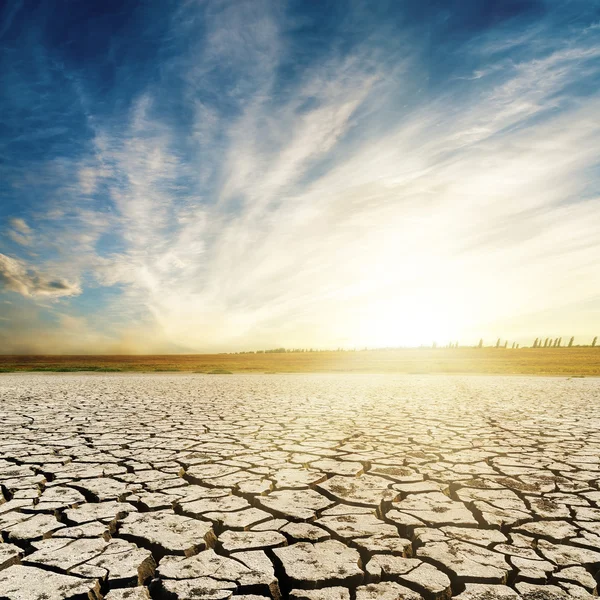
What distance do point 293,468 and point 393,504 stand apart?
100 cm

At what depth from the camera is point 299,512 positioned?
2412 mm

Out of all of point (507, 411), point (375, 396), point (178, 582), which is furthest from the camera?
point (375, 396)

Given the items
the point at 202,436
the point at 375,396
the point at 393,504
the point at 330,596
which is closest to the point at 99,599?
the point at 330,596

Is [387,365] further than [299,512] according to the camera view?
Yes

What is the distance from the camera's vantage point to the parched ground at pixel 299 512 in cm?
170

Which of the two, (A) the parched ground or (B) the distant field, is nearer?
(A) the parched ground

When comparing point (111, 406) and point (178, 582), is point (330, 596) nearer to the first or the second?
point (178, 582)

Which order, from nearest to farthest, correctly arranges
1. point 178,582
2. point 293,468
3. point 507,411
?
1. point 178,582
2. point 293,468
3. point 507,411

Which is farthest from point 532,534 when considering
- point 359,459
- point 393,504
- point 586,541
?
point 359,459

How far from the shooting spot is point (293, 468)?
3.32 meters

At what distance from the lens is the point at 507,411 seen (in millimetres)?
6566

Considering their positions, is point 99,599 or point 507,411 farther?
point 507,411

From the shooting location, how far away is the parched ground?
5.56ft

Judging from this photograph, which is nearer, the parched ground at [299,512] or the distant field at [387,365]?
the parched ground at [299,512]
